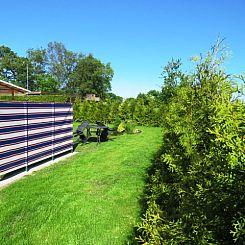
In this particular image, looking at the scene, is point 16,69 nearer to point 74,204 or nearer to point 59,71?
point 59,71

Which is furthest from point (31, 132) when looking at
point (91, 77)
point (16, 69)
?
point (16, 69)

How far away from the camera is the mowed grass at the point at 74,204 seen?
13.4 feet

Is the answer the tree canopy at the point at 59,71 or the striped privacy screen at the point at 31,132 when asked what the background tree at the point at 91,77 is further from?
the striped privacy screen at the point at 31,132

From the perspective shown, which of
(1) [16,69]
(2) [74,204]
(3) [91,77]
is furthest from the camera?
(1) [16,69]

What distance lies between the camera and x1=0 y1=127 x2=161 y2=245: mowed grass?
13.4 feet

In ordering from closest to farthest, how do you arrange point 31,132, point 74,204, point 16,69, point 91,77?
point 74,204, point 31,132, point 91,77, point 16,69

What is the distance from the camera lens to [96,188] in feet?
20.3

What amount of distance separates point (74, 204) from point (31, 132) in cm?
316

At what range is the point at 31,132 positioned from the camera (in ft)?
25.0

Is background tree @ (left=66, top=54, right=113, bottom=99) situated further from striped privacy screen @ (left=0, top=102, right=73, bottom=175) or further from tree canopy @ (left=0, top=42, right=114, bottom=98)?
striped privacy screen @ (left=0, top=102, right=73, bottom=175)

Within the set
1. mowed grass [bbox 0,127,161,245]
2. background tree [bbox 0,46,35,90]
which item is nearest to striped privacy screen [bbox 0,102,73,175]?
mowed grass [bbox 0,127,161,245]

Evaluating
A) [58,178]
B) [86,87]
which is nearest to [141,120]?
[58,178]

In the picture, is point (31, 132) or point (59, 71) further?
point (59, 71)

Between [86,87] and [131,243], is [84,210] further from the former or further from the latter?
[86,87]
